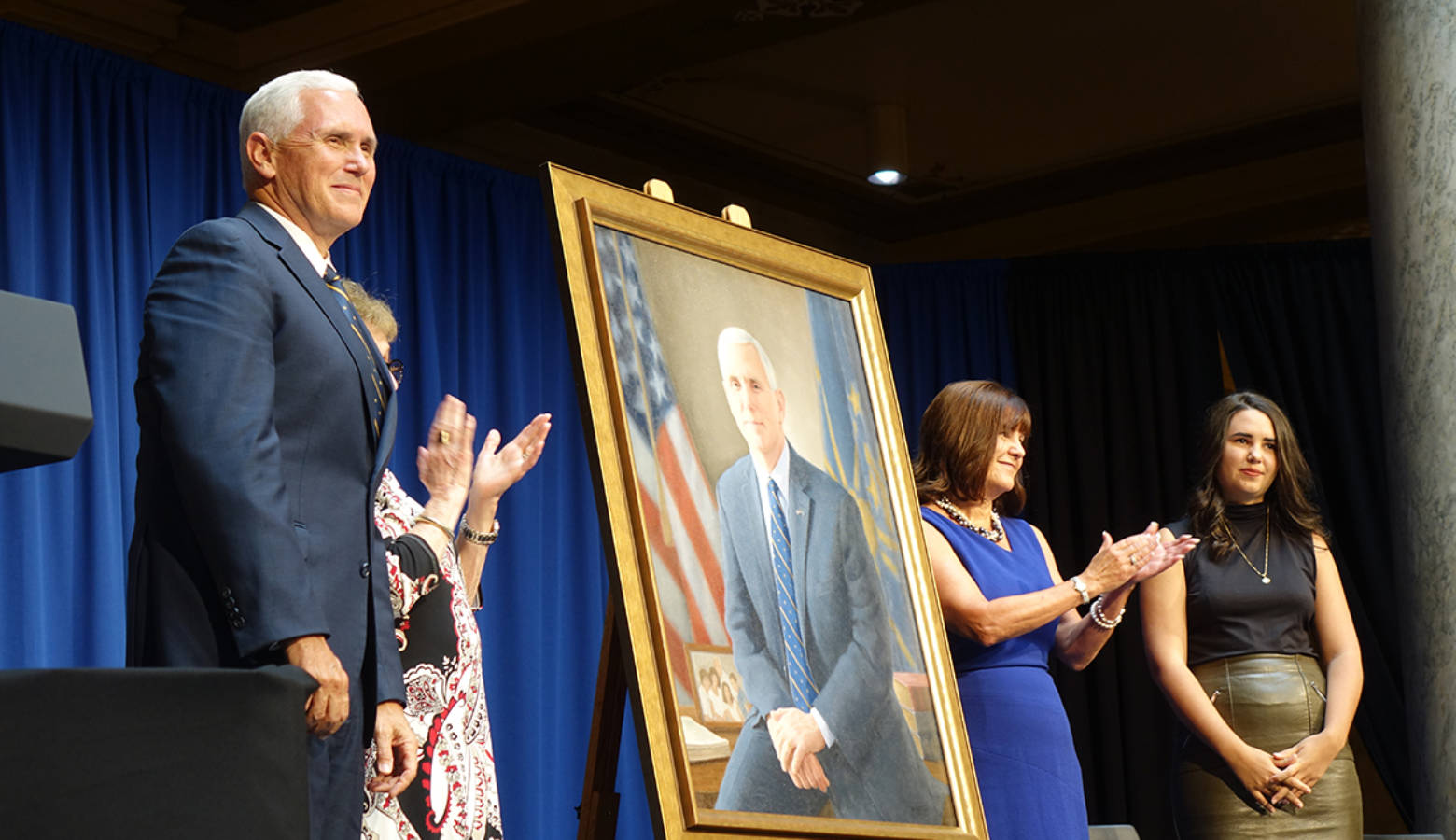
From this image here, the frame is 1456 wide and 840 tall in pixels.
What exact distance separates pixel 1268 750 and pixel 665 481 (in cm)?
183

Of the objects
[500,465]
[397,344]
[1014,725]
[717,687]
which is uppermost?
[397,344]

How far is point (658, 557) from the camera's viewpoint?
1.99 m

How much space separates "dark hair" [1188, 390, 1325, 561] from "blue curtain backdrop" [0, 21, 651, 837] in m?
2.23

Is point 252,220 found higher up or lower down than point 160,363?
higher up

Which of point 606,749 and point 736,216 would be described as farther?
point 736,216

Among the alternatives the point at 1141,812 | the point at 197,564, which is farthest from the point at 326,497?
the point at 1141,812

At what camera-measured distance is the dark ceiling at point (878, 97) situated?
4.60 metres

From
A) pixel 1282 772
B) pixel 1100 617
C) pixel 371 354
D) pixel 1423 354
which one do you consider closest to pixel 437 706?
pixel 371 354

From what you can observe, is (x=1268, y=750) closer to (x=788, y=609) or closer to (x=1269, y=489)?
(x=1269, y=489)

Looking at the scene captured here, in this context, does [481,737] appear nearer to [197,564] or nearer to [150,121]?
[197,564]

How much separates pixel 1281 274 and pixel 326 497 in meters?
5.07

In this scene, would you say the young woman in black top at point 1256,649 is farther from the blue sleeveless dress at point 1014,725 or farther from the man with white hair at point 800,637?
the man with white hair at point 800,637

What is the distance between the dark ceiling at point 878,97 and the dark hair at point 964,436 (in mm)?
2031

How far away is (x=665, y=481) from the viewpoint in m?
2.06
